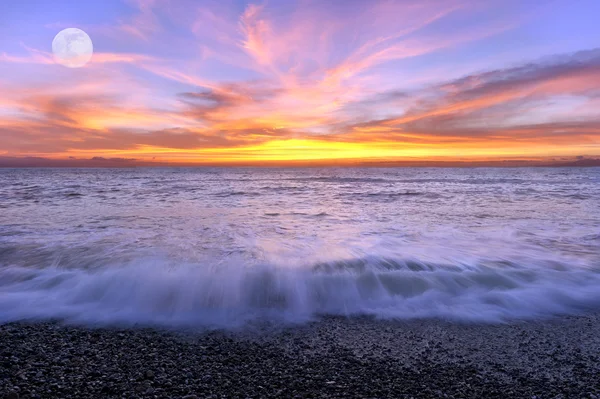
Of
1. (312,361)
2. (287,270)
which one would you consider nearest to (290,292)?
(287,270)

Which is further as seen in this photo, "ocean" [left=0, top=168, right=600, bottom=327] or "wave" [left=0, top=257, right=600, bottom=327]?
"ocean" [left=0, top=168, right=600, bottom=327]

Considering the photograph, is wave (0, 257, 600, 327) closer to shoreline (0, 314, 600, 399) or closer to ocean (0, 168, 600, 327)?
ocean (0, 168, 600, 327)

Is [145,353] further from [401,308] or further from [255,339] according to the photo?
[401,308]

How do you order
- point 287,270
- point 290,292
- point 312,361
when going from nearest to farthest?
point 312,361 < point 290,292 < point 287,270

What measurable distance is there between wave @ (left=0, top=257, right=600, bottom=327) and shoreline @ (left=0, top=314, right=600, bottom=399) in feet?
1.35

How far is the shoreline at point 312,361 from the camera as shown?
116 inches

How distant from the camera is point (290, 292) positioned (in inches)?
217

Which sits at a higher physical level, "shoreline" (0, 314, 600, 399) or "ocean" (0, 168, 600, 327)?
"shoreline" (0, 314, 600, 399)

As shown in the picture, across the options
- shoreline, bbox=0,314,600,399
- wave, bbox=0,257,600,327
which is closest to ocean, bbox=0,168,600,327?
wave, bbox=0,257,600,327

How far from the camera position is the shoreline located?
2.96m

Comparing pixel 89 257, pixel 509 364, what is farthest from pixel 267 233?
pixel 509 364

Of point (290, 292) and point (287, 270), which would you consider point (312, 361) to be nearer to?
point (290, 292)

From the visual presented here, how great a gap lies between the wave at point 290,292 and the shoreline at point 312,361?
41 cm

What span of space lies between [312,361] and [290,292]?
2078 millimetres
